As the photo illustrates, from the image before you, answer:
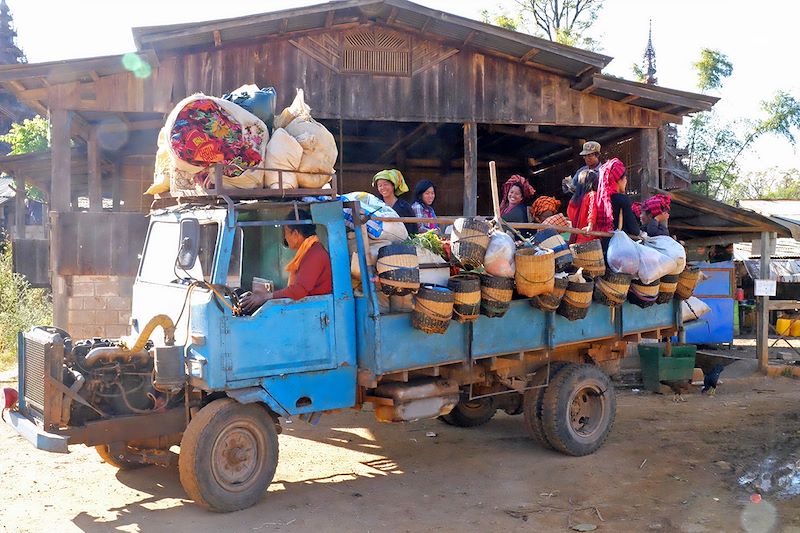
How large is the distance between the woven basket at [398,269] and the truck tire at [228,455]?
51.3 inches

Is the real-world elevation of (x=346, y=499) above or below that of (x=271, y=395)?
below

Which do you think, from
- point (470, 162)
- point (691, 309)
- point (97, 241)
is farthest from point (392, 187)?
point (97, 241)

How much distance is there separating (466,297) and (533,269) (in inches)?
25.0

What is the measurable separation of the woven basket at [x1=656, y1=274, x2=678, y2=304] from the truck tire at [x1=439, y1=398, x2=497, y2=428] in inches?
81.5

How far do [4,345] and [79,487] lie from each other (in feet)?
26.4

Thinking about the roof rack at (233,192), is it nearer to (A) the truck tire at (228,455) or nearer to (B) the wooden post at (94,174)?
(A) the truck tire at (228,455)

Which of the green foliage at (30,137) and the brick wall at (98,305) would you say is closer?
the brick wall at (98,305)

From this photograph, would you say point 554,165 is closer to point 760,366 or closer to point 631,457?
point 760,366

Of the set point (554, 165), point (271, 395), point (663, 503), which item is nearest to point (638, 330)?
point (663, 503)

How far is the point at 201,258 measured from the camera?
5531 millimetres

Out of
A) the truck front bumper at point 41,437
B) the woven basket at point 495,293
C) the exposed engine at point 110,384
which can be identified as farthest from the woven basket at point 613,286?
the truck front bumper at point 41,437

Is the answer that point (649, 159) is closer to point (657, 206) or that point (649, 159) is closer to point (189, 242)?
point (657, 206)

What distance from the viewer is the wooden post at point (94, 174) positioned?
1123 centimetres

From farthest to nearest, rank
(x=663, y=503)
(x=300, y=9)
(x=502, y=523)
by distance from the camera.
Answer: (x=300, y=9) → (x=663, y=503) → (x=502, y=523)
